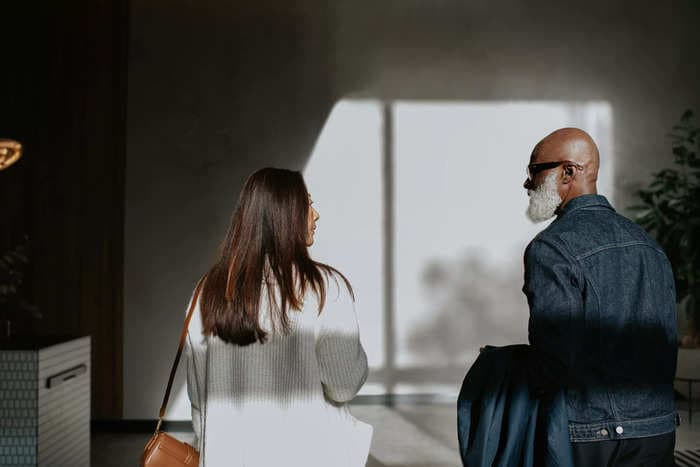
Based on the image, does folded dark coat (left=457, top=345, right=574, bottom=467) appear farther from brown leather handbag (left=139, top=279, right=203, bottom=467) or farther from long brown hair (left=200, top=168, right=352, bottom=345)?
brown leather handbag (left=139, top=279, right=203, bottom=467)

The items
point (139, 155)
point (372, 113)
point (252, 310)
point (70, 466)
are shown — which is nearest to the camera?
point (252, 310)

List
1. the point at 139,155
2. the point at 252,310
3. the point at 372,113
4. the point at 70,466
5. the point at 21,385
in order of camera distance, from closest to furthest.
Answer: the point at 252,310 → the point at 21,385 → the point at 70,466 → the point at 139,155 → the point at 372,113

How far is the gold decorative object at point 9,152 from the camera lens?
5.32m

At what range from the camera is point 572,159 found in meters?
1.59

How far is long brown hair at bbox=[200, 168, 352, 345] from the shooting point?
60.1 inches

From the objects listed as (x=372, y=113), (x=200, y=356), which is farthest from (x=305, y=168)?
(x=200, y=356)

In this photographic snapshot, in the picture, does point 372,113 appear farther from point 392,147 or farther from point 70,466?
point 70,466

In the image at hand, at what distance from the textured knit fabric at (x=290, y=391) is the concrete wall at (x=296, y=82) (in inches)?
171

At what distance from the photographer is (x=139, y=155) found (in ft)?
19.1

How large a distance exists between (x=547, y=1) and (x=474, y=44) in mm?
687

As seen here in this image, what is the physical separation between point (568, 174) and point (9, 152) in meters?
4.76

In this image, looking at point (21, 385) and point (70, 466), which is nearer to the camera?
point (21, 385)

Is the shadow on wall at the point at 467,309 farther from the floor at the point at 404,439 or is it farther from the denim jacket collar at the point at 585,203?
the denim jacket collar at the point at 585,203

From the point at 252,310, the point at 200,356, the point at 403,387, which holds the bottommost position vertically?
the point at 403,387
